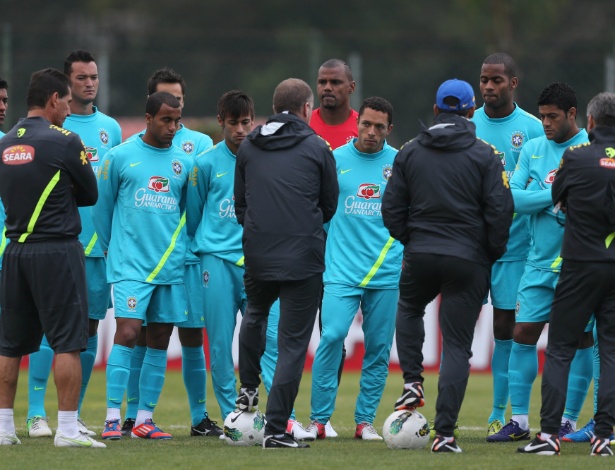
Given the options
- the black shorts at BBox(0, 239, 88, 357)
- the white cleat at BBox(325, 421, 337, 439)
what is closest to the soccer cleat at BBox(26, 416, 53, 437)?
the black shorts at BBox(0, 239, 88, 357)

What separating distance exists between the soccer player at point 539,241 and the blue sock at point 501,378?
0.37 meters

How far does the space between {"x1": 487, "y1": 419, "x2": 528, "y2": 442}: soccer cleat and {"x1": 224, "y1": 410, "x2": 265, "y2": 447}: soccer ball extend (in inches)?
74.0

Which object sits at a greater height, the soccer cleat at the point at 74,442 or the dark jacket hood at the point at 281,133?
the dark jacket hood at the point at 281,133

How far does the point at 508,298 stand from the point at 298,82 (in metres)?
2.57

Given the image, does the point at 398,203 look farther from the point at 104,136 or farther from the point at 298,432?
the point at 104,136

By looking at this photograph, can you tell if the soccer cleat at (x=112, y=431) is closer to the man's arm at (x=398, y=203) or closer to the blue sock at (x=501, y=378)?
the man's arm at (x=398, y=203)

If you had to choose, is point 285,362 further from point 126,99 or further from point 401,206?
point 126,99

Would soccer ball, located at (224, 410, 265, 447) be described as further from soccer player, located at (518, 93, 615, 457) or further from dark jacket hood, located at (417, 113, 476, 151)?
dark jacket hood, located at (417, 113, 476, 151)

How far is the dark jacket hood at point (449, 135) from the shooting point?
8.48m

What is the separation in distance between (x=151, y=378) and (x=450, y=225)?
2.79 metres

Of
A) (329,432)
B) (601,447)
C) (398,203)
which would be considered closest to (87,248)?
(329,432)

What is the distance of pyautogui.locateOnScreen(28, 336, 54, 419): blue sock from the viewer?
10.3 m

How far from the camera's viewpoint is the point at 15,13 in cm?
3903

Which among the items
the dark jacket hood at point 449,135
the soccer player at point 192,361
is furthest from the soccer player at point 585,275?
the soccer player at point 192,361
